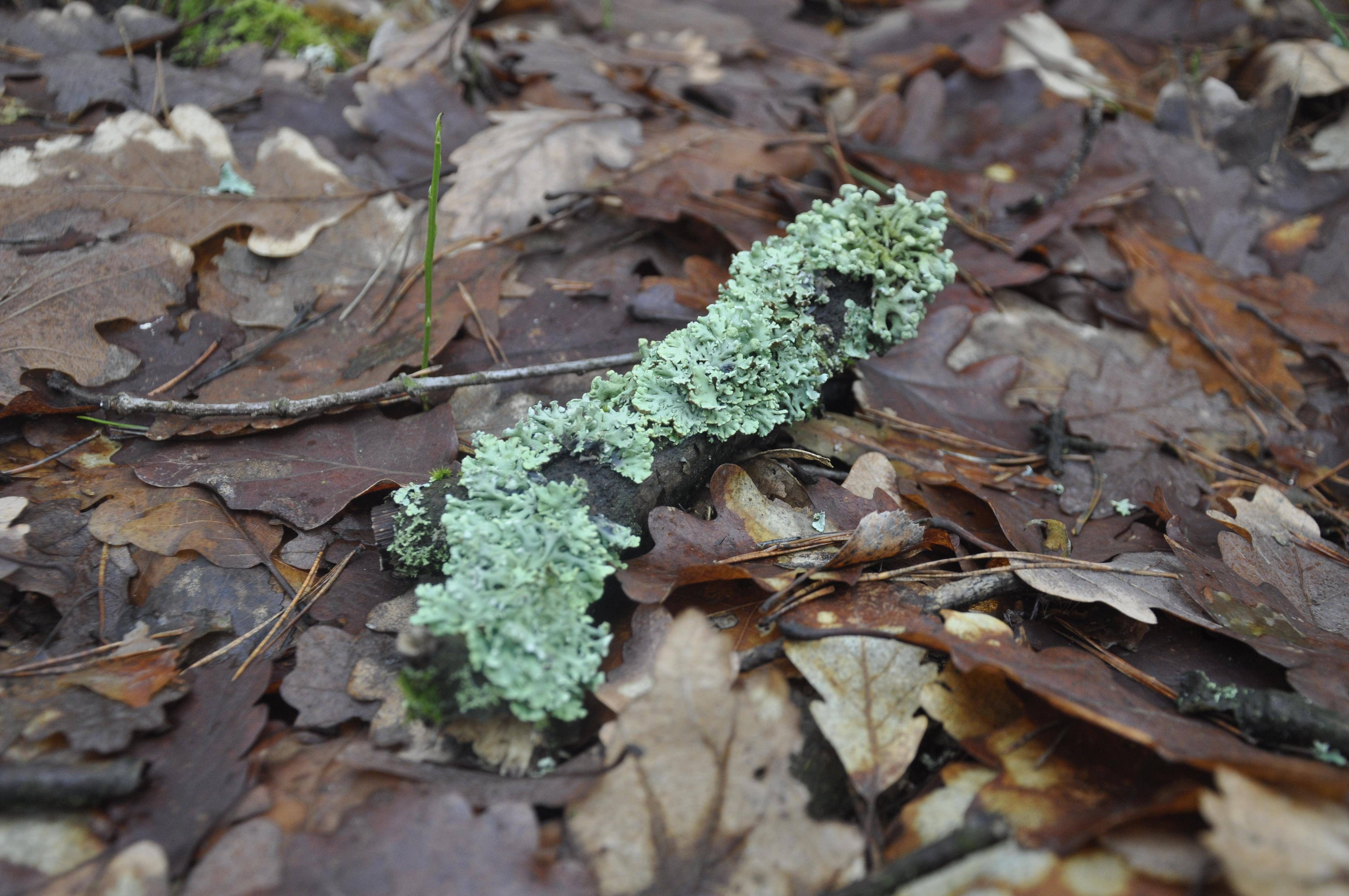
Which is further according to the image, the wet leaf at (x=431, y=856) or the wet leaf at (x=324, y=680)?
the wet leaf at (x=324, y=680)

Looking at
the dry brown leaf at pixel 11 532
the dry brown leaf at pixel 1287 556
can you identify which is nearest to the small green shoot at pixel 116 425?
the dry brown leaf at pixel 11 532

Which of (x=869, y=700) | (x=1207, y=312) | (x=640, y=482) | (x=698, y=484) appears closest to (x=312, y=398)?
(x=640, y=482)

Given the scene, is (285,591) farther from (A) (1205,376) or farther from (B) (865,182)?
(A) (1205,376)

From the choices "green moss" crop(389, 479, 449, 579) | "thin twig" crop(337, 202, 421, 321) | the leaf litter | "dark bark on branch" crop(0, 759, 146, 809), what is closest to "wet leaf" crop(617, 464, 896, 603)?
the leaf litter

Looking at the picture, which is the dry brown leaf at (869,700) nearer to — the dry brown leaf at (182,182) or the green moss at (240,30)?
the dry brown leaf at (182,182)

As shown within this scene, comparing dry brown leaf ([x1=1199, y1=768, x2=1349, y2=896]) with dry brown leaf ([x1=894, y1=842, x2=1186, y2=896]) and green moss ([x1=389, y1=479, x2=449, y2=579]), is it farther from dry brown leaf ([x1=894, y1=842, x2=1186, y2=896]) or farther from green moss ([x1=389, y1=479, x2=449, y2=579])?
green moss ([x1=389, y1=479, x2=449, y2=579])

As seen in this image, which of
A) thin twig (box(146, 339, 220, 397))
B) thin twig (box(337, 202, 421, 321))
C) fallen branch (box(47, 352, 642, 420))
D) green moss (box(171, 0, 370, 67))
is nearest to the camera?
fallen branch (box(47, 352, 642, 420))
